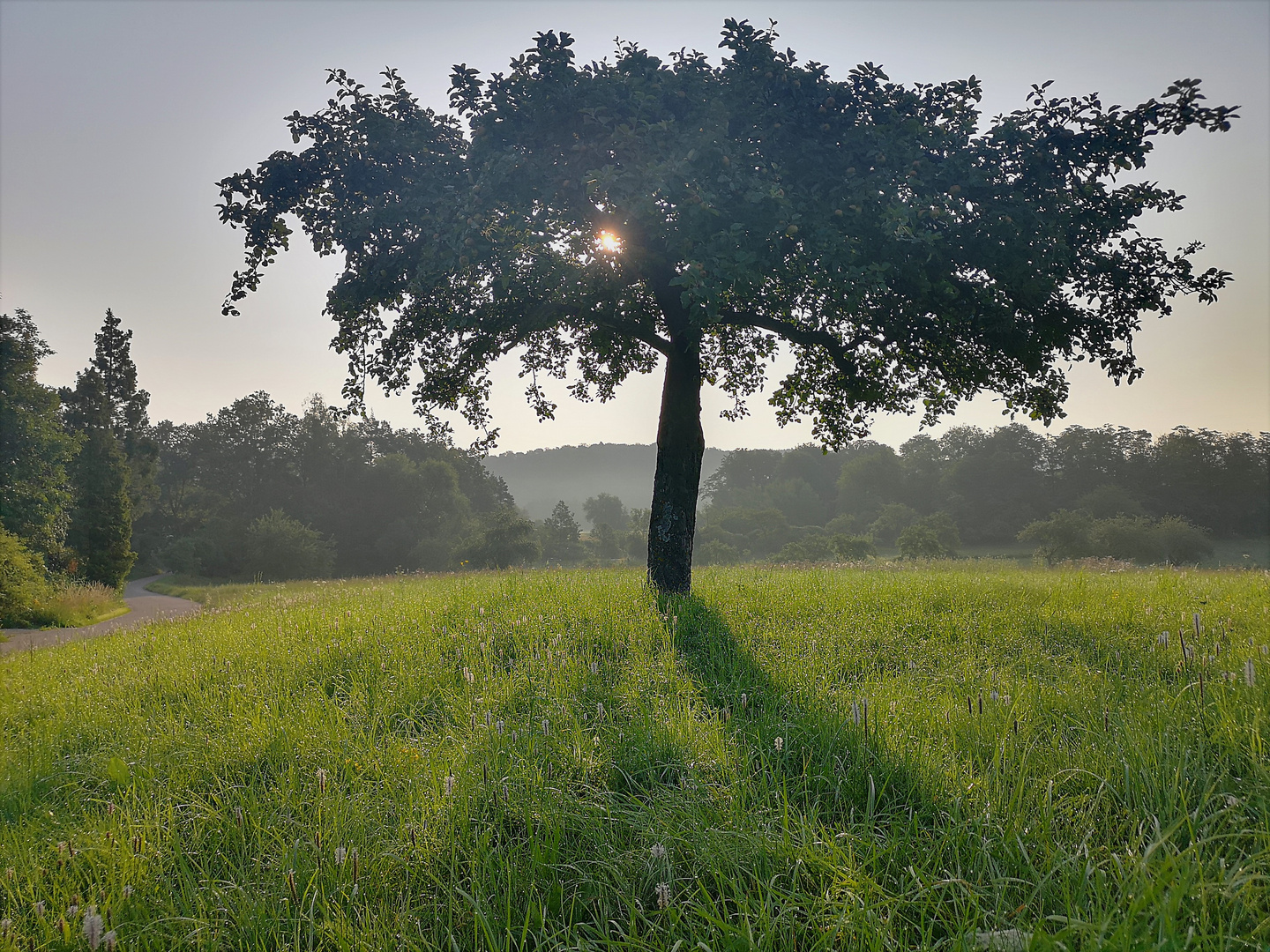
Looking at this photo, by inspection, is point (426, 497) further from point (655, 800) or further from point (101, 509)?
point (655, 800)

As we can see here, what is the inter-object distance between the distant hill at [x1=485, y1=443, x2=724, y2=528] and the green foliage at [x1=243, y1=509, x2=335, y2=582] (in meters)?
89.5

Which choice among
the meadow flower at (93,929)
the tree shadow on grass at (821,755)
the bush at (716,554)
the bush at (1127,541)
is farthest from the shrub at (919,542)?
the meadow flower at (93,929)

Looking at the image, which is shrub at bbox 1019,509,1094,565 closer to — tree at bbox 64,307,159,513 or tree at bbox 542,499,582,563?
tree at bbox 542,499,582,563

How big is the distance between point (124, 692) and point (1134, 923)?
777 centimetres

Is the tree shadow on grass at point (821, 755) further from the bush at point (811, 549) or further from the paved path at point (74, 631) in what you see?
the bush at point (811, 549)

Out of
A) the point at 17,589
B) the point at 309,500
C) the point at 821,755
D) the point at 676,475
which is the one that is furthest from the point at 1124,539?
the point at 309,500

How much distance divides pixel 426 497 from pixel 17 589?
40.4 meters

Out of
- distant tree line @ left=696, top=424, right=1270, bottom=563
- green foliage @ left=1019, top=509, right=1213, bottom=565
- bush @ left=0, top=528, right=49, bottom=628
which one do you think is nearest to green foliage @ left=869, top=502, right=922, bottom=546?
distant tree line @ left=696, top=424, right=1270, bottom=563

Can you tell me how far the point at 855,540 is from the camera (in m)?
43.0

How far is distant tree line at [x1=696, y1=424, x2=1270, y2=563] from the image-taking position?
41812mm

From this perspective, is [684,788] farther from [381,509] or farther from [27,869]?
[381,509]

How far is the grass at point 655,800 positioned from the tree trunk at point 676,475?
13.2ft

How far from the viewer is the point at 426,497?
5806cm

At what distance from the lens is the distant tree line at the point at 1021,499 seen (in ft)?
137
